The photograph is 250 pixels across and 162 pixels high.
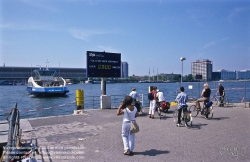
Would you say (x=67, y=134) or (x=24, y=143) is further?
(x=67, y=134)

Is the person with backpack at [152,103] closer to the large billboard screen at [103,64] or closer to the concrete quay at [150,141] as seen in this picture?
the concrete quay at [150,141]

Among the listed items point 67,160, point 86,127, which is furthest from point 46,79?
point 67,160

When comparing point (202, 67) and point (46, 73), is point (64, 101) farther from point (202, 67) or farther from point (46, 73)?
point (202, 67)

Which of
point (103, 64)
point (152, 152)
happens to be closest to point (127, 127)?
point (152, 152)

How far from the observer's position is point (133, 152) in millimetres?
6434

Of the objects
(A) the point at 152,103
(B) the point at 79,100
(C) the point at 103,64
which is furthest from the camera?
(C) the point at 103,64

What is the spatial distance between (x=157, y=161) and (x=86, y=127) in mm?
4984

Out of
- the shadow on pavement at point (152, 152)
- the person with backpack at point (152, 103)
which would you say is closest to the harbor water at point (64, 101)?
the person with backpack at point (152, 103)

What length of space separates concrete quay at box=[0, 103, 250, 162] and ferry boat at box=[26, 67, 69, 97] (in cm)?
3961

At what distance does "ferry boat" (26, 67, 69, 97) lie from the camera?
48.8m

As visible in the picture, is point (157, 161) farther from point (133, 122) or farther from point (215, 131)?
point (215, 131)

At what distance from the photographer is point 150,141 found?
750cm

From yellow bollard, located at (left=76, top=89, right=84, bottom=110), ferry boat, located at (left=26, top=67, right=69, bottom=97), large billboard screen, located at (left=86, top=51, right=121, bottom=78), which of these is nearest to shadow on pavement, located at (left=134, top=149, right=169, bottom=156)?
yellow bollard, located at (left=76, top=89, right=84, bottom=110)

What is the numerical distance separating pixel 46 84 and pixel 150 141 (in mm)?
52874
